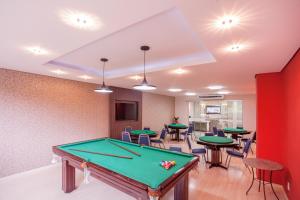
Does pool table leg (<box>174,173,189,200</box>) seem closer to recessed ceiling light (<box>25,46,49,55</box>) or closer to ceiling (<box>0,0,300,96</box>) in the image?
ceiling (<box>0,0,300,96</box>)

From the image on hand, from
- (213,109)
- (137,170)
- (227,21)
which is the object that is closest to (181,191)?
(137,170)

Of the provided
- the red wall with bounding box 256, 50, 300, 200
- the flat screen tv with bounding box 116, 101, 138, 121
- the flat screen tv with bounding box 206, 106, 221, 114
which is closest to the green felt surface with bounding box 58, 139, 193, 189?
the red wall with bounding box 256, 50, 300, 200

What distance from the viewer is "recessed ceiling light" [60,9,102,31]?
1.57 m

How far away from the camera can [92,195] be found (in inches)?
120

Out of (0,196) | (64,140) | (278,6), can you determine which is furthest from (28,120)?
(278,6)

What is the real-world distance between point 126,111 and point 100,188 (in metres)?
4.22

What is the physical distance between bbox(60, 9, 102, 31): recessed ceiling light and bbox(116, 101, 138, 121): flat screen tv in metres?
Result: 5.00

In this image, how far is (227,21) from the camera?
1591 mm

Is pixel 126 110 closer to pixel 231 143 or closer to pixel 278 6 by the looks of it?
pixel 231 143

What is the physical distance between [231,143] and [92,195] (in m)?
3.84

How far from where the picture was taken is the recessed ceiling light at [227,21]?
1.52 metres

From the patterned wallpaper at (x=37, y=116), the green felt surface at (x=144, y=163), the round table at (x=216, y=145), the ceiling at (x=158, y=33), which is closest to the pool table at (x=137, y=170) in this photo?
the green felt surface at (x=144, y=163)

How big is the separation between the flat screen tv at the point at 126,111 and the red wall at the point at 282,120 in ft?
16.6

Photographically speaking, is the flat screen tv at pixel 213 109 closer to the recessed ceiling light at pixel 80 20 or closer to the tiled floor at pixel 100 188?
the tiled floor at pixel 100 188
